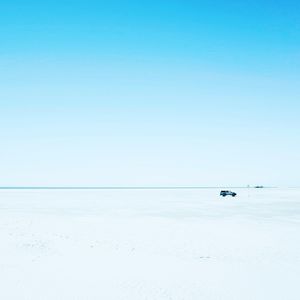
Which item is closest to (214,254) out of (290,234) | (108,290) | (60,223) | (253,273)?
(253,273)

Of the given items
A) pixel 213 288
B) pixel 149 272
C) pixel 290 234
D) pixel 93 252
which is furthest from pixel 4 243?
pixel 290 234

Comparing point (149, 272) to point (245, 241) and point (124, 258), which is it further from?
point (245, 241)

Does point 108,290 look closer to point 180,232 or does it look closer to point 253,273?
point 253,273

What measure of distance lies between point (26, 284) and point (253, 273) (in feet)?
27.0

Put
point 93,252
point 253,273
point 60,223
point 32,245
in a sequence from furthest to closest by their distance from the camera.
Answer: point 60,223
point 32,245
point 93,252
point 253,273

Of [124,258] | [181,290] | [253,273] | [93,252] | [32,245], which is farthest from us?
[32,245]

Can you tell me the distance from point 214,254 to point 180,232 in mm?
6508

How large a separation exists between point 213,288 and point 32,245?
10.7 meters

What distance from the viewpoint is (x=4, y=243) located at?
18984 mm

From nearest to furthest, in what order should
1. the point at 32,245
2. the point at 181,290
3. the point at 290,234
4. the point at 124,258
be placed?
the point at 181,290, the point at 124,258, the point at 32,245, the point at 290,234

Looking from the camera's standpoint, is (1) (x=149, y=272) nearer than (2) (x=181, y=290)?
No

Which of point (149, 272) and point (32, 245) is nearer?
point (149, 272)

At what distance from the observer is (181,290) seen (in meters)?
11.5

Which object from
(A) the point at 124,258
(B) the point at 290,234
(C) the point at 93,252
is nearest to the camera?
(A) the point at 124,258
